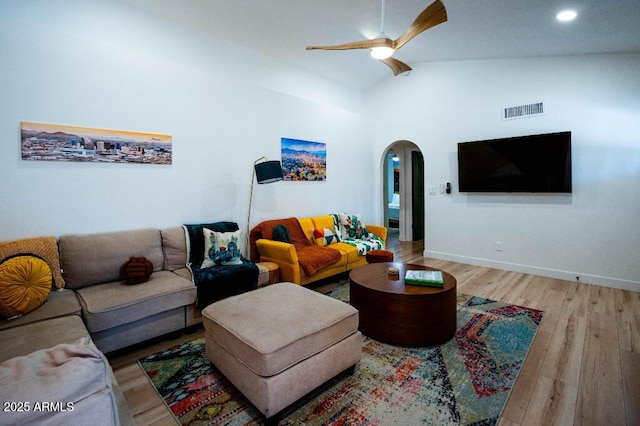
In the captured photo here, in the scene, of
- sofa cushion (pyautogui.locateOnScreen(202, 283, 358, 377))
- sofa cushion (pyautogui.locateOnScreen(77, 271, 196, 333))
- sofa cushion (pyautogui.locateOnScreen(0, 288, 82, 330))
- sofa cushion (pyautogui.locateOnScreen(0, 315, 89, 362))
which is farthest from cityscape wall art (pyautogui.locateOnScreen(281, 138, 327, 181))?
sofa cushion (pyautogui.locateOnScreen(0, 315, 89, 362))

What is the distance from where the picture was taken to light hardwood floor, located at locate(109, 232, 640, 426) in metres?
1.75

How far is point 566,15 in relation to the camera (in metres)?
2.95

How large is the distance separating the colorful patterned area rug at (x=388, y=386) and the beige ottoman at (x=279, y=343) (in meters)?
0.13

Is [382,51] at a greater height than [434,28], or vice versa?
[434,28]

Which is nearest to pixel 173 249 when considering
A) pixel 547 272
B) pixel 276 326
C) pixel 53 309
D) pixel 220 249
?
pixel 220 249

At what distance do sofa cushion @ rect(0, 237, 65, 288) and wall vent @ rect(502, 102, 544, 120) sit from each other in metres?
5.69

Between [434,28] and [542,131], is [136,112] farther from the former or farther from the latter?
[542,131]

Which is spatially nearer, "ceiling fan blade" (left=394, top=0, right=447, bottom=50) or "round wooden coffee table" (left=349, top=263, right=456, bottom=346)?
"ceiling fan blade" (left=394, top=0, right=447, bottom=50)

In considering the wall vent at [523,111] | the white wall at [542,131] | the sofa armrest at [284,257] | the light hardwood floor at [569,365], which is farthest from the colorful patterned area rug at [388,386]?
the wall vent at [523,111]

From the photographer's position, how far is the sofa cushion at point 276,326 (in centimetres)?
164

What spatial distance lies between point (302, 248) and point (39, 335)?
8.91 feet

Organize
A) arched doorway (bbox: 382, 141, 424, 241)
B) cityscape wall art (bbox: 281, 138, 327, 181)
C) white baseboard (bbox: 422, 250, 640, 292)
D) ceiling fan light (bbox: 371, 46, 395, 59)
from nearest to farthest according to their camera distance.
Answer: ceiling fan light (bbox: 371, 46, 395, 59), white baseboard (bbox: 422, 250, 640, 292), cityscape wall art (bbox: 281, 138, 327, 181), arched doorway (bbox: 382, 141, 424, 241)

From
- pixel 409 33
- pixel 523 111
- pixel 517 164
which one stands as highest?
pixel 409 33

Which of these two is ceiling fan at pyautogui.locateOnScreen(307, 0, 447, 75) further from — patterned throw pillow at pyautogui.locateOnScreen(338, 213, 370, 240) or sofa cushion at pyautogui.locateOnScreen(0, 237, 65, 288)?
sofa cushion at pyautogui.locateOnScreen(0, 237, 65, 288)
